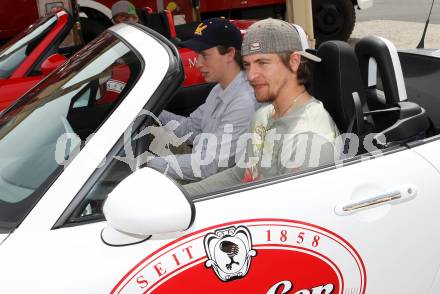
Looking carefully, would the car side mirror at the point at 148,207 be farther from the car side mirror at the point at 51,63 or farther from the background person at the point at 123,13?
the background person at the point at 123,13

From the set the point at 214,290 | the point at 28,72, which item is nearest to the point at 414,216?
the point at 214,290

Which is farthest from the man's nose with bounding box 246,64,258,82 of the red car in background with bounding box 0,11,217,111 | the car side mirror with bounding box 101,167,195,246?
the red car in background with bounding box 0,11,217,111

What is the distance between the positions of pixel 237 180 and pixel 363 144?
1.72 feet

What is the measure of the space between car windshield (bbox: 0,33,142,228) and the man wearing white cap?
1.57ft

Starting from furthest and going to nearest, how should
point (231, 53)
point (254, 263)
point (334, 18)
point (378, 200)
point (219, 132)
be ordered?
point (334, 18)
point (231, 53)
point (219, 132)
point (378, 200)
point (254, 263)

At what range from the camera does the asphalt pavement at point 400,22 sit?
1076cm

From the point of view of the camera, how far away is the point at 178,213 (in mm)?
1657

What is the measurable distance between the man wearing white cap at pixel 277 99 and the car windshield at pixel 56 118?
18.9 inches

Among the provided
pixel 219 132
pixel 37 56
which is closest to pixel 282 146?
pixel 219 132

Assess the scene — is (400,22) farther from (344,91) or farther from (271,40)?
(271,40)

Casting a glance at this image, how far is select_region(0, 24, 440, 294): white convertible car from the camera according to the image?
171 cm

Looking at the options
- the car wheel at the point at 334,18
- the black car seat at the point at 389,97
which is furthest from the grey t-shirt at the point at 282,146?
the car wheel at the point at 334,18

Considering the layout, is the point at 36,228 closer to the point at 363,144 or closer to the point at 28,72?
the point at 363,144

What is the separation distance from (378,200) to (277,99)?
627mm
